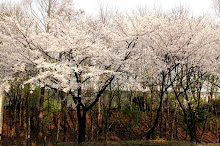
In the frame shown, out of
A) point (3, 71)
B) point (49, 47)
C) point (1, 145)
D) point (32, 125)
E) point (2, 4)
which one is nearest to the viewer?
point (49, 47)

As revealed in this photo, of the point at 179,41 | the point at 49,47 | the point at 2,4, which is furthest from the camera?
the point at 2,4

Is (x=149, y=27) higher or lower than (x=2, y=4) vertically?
lower

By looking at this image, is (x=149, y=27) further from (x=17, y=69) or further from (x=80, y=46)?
(x=17, y=69)

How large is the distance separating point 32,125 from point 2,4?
312 inches

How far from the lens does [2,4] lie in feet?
36.6

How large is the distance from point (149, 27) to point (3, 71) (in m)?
5.99

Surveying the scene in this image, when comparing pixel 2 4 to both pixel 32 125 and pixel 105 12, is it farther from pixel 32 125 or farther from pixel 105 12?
pixel 32 125

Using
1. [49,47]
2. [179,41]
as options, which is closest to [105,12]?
[179,41]

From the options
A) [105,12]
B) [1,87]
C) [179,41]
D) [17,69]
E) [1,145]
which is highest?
[105,12]

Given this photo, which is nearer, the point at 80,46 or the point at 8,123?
the point at 80,46

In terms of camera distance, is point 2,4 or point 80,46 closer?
point 80,46

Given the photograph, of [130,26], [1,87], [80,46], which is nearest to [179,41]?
[130,26]

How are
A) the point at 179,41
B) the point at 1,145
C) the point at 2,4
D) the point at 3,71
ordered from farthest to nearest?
the point at 2,4
the point at 1,145
the point at 179,41
the point at 3,71

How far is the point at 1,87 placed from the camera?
22.9 ft
